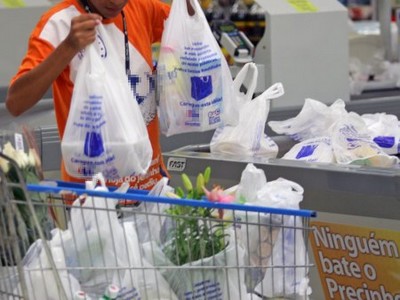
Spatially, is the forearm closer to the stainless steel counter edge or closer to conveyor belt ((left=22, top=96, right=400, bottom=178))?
conveyor belt ((left=22, top=96, right=400, bottom=178))

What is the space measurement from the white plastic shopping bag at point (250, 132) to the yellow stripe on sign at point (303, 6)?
204 centimetres

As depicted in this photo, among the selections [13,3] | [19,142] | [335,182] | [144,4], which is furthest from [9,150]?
[13,3]

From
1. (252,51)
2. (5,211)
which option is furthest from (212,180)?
(252,51)

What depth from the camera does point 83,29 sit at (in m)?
2.51

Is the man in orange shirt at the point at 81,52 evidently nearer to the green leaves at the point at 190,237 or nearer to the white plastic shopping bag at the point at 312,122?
the green leaves at the point at 190,237

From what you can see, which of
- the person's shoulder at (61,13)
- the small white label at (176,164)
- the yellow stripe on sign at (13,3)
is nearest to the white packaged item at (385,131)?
the small white label at (176,164)

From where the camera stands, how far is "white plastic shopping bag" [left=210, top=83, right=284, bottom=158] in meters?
3.71

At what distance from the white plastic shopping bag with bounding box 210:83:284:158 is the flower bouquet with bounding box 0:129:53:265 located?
1.53m

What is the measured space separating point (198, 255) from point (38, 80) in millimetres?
675

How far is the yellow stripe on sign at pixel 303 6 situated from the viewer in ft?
19.0

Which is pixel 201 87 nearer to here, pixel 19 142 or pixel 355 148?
pixel 19 142

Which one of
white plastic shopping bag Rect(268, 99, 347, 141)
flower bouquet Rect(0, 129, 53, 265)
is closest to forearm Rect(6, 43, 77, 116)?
flower bouquet Rect(0, 129, 53, 265)

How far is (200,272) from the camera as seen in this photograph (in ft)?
7.42

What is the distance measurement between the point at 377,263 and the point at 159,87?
3.18 feet
